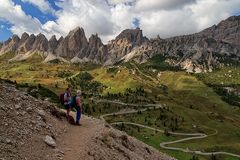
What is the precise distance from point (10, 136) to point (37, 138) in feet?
8.99

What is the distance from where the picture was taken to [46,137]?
101ft

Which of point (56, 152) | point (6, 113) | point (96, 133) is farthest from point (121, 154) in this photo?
point (6, 113)

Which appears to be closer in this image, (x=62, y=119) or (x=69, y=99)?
(x=62, y=119)

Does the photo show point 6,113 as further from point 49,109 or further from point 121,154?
point 121,154

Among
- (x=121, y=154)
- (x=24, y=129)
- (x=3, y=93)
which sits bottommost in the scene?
(x=121, y=154)

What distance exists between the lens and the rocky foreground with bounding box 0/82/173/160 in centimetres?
2738

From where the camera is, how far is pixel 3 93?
3378cm

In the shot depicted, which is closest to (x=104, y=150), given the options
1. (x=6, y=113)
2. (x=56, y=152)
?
(x=56, y=152)

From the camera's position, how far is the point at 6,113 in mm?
30359

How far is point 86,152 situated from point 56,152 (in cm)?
266

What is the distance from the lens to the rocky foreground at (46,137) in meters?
27.4

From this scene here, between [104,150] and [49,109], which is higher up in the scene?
[49,109]

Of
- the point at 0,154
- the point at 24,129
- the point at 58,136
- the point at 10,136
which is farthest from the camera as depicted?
the point at 58,136

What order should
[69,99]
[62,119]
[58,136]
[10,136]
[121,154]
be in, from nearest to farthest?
[10,136]
[58,136]
[121,154]
[62,119]
[69,99]
